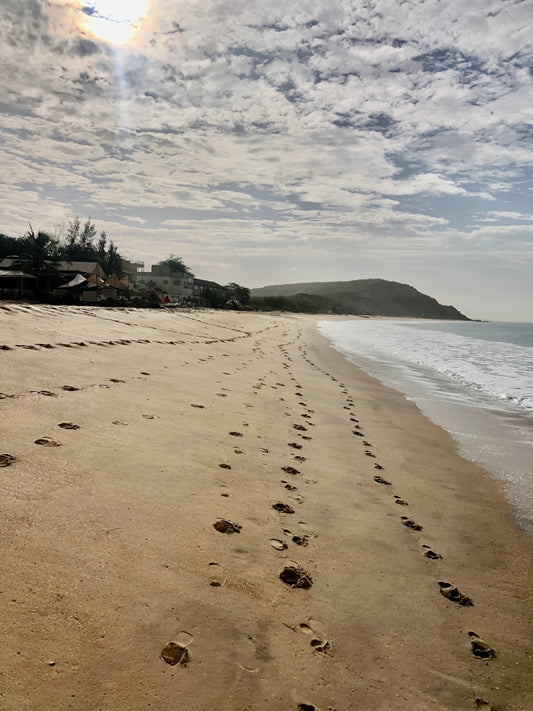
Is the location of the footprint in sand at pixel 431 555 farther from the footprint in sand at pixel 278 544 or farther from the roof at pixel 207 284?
the roof at pixel 207 284

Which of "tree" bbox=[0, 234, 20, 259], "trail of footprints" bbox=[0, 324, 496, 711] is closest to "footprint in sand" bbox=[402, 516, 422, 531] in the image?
"trail of footprints" bbox=[0, 324, 496, 711]

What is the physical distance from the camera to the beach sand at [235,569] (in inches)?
82.4

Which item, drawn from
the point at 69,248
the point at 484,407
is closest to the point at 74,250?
the point at 69,248

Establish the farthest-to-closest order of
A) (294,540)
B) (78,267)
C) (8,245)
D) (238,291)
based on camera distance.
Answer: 1. (238,291)
2. (8,245)
3. (78,267)
4. (294,540)

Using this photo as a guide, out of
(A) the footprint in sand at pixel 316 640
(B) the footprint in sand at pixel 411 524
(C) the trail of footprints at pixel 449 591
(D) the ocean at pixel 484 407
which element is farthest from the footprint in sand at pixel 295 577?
(D) the ocean at pixel 484 407

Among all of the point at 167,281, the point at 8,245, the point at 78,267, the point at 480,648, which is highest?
the point at 8,245

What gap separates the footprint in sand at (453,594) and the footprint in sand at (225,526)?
59.5 inches

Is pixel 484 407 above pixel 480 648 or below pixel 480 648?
above

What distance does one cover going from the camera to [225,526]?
Result: 344cm

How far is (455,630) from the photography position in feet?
9.18

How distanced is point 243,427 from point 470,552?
10.3 feet

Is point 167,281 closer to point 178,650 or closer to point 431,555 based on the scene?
point 431,555

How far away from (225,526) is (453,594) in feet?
5.51

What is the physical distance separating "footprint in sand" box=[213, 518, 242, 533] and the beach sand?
0.10ft
